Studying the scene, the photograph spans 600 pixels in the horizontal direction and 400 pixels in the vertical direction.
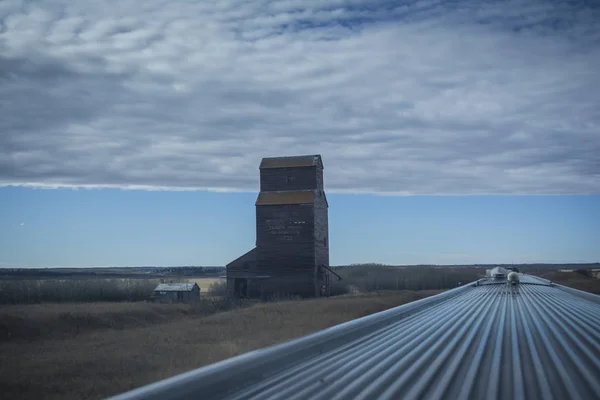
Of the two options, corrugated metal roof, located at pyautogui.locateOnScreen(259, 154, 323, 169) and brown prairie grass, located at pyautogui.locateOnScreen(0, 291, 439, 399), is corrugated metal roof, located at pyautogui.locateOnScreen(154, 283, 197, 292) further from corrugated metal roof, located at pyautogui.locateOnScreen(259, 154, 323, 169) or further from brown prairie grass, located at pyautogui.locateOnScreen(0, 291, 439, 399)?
brown prairie grass, located at pyautogui.locateOnScreen(0, 291, 439, 399)

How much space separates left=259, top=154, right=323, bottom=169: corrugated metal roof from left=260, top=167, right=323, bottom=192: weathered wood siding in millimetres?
287

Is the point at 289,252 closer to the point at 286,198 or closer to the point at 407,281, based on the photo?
the point at 286,198

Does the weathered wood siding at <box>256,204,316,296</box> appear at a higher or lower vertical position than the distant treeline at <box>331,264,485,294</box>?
higher

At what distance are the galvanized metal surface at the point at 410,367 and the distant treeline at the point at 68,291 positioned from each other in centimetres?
3234

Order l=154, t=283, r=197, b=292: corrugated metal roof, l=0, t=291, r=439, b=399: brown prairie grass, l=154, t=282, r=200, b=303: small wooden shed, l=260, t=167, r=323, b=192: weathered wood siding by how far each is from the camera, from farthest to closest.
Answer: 1. l=154, t=283, r=197, b=292: corrugated metal roof
2. l=154, t=282, r=200, b=303: small wooden shed
3. l=260, t=167, r=323, b=192: weathered wood siding
4. l=0, t=291, r=439, b=399: brown prairie grass

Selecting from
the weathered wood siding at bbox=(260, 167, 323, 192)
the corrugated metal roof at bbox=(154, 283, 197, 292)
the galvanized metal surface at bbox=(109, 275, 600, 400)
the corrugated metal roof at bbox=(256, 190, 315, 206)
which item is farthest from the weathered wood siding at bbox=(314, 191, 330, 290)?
the galvanized metal surface at bbox=(109, 275, 600, 400)

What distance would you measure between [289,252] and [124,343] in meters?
22.7

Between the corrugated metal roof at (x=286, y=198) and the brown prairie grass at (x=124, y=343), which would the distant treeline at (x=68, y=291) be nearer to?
the brown prairie grass at (x=124, y=343)

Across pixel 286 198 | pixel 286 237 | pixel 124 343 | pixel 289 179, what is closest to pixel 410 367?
pixel 124 343

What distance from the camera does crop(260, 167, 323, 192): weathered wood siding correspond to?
141 feet

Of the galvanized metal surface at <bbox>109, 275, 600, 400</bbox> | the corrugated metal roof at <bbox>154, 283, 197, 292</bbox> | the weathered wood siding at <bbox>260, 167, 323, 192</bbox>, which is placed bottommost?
the corrugated metal roof at <bbox>154, 283, 197, 292</bbox>

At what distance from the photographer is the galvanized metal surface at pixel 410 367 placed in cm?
575

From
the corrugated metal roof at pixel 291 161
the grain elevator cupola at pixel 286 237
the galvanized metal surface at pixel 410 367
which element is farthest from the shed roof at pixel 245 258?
the galvanized metal surface at pixel 410 367

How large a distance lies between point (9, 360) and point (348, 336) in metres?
11.4
